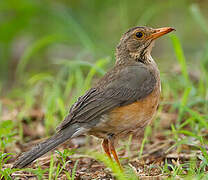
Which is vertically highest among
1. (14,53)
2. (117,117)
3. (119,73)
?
(14,53)

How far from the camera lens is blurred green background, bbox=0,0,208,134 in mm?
6953

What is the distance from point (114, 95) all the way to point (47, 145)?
0.98m

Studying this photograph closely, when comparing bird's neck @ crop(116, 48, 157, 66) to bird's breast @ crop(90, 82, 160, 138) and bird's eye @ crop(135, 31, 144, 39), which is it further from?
bird's breast @ crop(90, 82, 160, 138)

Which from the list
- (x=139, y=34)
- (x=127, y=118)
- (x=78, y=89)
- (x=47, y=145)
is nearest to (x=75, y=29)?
(x=78, y=89)

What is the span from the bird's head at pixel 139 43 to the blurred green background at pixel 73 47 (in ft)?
1.19

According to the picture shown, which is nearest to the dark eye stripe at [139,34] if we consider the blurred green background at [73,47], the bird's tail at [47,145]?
the blurred green background at [73,47]

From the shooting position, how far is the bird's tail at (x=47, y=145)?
14.1 feet

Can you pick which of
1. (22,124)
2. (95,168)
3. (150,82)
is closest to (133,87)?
(150,82)

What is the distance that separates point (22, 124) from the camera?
21.9ft

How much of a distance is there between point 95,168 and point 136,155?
2.19ft

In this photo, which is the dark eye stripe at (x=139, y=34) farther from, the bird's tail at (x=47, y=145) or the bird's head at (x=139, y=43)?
the bird's tail at (x=47, y=145)

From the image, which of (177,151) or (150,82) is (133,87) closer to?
(150,82)

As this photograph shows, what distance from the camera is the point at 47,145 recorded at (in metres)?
4.48

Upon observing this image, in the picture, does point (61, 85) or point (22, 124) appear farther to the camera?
point (61, 85)
